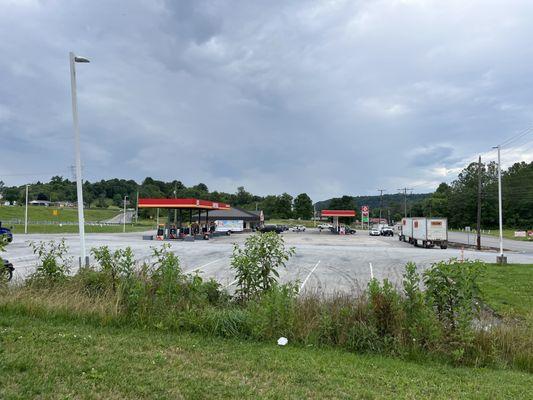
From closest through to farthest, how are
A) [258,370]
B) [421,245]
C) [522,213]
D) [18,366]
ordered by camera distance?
[18,366], [258,370], [421,245], [522,213]

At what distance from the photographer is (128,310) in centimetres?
629

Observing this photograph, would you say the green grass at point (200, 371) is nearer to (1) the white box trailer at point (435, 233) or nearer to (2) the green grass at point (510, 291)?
(2) the green grass at point (510, 291)

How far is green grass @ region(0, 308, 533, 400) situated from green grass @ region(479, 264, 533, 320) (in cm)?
397

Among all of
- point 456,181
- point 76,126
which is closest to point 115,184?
point 456,181

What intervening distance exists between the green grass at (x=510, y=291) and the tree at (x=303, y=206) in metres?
128

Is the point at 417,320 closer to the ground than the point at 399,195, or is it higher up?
closer to the ground

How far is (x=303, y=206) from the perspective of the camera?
148m

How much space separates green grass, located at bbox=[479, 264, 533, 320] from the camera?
1013cm

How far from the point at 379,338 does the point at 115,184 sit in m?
183

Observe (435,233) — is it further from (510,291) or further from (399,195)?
(399,195)

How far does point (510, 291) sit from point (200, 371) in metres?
13.2

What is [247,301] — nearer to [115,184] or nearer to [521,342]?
[521,342]

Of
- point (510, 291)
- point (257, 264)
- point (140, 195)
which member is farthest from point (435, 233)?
point (140, 195)

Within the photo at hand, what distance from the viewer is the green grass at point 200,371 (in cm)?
373
